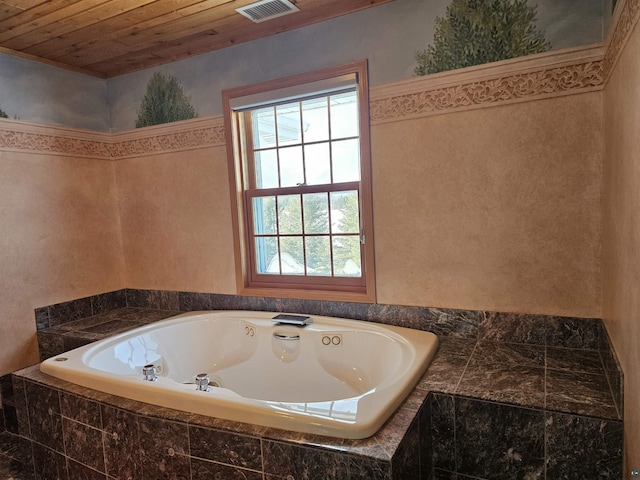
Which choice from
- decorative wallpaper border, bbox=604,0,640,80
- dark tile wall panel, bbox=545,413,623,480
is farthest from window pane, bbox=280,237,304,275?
decorative wallpaper border, bbox=604,0,640,80

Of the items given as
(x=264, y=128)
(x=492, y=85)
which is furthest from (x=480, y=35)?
(x=264, y=128)

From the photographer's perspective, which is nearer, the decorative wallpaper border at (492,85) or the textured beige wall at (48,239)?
the decorative wallpaper border at (492,85)

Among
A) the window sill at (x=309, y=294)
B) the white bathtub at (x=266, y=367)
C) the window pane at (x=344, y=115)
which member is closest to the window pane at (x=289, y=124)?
the window pane at (x=344, y=115)

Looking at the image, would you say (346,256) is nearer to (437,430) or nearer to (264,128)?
(264,128)

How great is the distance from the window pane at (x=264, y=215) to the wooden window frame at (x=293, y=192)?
4 cm

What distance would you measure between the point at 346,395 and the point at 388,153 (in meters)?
1.32

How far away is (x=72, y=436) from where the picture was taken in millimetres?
1638

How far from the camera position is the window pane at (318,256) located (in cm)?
251

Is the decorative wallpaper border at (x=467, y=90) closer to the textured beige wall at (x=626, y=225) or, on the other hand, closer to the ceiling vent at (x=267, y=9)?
the textured beige wall at (x=626, y=225)

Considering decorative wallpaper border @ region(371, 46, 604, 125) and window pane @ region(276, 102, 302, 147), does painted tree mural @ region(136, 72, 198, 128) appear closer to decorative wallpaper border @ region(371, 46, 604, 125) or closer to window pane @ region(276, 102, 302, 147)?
window pane @ region(276, 102, 302, 147)

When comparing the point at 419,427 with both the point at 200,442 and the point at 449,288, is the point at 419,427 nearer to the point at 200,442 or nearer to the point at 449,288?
the point at 200,442

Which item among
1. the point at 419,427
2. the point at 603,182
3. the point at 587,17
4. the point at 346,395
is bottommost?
the point at 346,395

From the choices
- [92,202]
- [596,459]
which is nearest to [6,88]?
[92,202]

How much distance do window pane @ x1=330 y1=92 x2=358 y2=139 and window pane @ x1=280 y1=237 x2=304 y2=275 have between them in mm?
723
